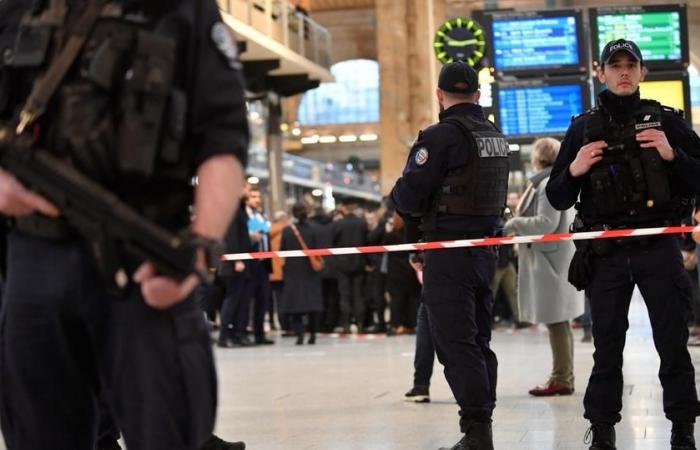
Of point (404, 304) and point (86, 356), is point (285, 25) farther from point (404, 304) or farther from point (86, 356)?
point (86, 356)

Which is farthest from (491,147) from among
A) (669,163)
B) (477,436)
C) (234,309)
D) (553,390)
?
(234,309)

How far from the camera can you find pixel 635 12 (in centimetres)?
1547

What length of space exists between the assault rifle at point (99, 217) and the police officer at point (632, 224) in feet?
11.9

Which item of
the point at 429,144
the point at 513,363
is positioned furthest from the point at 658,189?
the point at 513,363

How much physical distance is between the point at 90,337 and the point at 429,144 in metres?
3.95

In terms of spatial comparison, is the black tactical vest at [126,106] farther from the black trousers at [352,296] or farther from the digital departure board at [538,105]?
the black trousers at [352,296]

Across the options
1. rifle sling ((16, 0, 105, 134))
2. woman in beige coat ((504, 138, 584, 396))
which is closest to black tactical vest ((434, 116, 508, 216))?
woman in beige coat ((504, 138, 584, 396))

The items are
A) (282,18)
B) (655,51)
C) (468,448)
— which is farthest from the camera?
(282,18)

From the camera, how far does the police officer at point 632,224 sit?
602 centimetres

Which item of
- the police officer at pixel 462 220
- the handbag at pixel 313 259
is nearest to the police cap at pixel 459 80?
the police officer at pixel 462 220

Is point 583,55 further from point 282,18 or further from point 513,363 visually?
point 282,18

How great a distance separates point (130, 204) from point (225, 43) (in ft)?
1.32

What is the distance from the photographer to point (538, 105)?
15836 millimetres

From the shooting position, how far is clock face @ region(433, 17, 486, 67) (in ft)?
53.2
